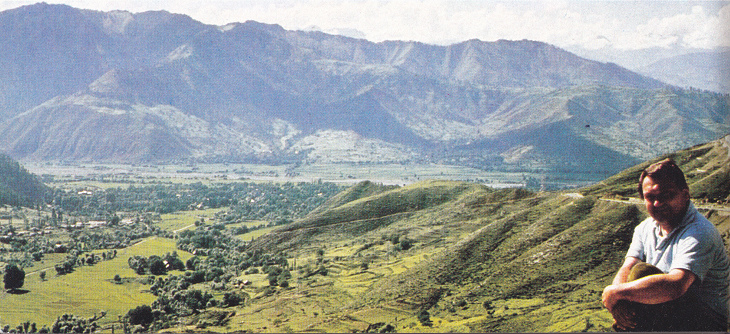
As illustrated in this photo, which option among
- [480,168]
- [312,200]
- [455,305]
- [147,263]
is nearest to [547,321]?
[455,305]

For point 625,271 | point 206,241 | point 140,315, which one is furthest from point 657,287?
point 206,241

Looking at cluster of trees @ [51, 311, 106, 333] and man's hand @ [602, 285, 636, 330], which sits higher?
man's hand @ [602, 285, 636, 330]

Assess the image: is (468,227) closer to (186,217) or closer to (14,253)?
(14,253)

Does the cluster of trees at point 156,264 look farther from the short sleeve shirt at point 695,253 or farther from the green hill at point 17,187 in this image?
the short sleeve shirt at point 695,253

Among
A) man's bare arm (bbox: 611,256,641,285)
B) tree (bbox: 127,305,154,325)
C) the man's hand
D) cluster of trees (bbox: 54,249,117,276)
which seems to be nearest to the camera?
the man's hand

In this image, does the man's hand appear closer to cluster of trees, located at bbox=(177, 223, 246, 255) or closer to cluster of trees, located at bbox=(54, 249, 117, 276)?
cluster of trees, located at bbox=(54, 249, 117, 276)

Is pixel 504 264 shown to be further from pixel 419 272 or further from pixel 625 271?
pixel 625 271

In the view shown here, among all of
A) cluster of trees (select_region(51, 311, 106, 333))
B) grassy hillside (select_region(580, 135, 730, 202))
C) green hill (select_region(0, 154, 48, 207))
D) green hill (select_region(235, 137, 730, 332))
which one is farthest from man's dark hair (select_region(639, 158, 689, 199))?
green hill (select_region(0, 154, 48, 207))
